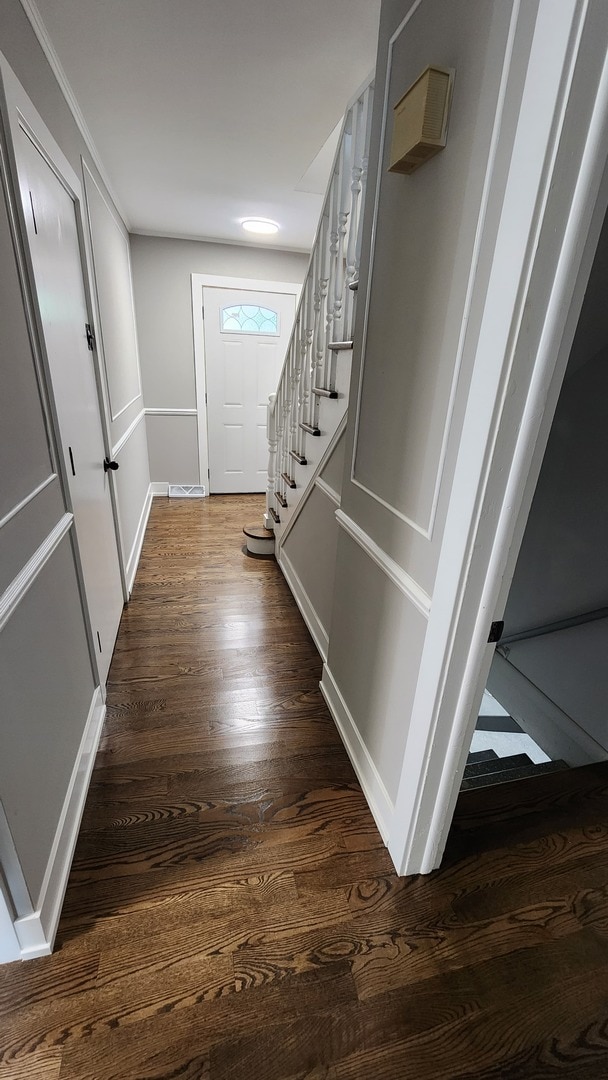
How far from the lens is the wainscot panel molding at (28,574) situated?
0.96 m

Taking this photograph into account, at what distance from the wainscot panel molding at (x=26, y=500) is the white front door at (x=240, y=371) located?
3.38 m

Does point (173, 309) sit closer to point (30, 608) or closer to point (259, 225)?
point (259, 225)

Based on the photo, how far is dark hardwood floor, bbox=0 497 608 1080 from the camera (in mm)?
950

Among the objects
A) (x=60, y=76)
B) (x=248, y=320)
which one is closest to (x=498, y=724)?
(x=60, y=76)

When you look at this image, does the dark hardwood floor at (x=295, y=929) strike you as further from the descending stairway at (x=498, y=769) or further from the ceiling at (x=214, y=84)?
the ceiling at (x=214, y=84)

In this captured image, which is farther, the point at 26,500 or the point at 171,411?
the point at 171,411

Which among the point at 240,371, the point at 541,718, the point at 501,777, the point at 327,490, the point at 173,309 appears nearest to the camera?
the point at 501,777

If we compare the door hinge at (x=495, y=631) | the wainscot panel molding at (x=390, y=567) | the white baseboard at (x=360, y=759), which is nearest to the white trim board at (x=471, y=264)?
the wainscot panel molding at (x=390, y=567)

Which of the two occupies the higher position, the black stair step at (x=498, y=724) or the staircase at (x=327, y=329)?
the staircase at (x=327, y=329)

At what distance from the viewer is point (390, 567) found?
49.6 inches

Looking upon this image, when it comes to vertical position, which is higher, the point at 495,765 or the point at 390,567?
the point at 390,567

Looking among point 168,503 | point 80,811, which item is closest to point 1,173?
point 80,811

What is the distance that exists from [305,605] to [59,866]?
158 cm

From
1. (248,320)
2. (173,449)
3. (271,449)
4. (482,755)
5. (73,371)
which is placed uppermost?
(248,320)
